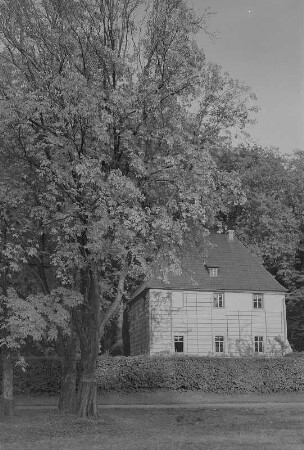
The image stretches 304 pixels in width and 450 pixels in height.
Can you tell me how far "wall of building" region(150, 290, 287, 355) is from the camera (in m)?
45.8

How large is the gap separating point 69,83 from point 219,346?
31843 millimetres

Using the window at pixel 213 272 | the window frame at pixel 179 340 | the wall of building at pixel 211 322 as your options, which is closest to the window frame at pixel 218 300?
the wall of building at pixel 211 322

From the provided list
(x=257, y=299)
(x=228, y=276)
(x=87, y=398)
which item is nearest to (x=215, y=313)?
(x=228, y=276)

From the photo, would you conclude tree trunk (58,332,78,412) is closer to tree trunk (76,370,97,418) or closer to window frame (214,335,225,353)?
tree trunk (76,370,97,418)

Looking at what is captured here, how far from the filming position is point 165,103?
806 inches

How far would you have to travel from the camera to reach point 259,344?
155 ft

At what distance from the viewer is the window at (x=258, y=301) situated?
47.7 meters

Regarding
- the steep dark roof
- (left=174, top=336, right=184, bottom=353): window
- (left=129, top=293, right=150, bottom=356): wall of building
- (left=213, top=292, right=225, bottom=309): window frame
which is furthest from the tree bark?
(left=213, top=292, right=225, bottom=309): window frame

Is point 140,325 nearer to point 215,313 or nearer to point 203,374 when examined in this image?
point 215,313

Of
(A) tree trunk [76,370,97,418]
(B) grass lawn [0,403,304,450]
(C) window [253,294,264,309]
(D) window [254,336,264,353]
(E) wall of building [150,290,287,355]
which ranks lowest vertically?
(B) grass lawn [0,403,304,450]

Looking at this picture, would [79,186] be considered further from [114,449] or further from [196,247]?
[114,449]

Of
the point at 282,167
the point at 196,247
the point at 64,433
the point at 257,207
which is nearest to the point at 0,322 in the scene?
the point at 64,433

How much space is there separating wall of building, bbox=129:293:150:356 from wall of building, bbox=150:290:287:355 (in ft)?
2.90

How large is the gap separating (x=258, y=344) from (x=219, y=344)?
115 inches
